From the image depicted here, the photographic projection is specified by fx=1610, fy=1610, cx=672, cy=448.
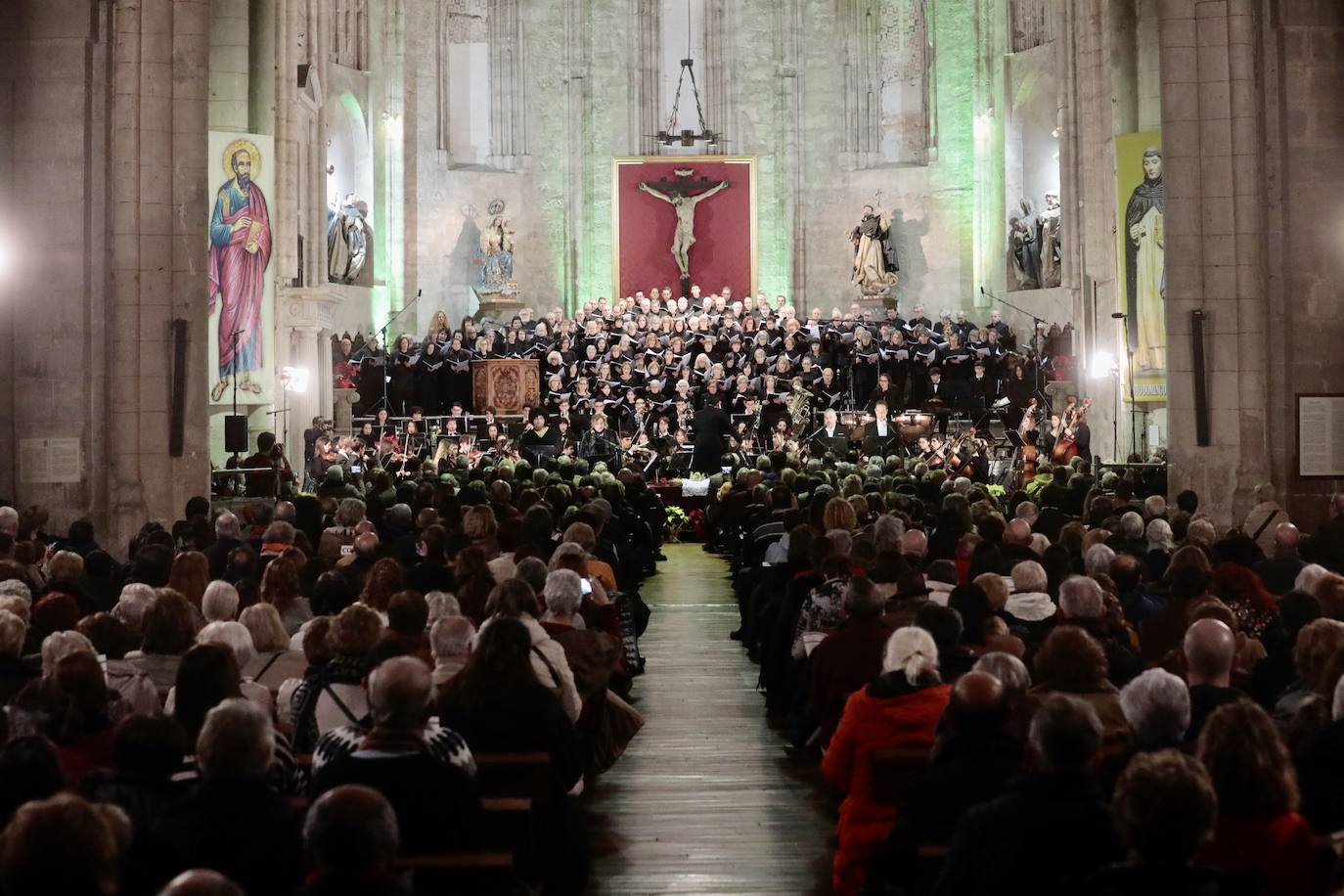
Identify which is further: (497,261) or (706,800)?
(497,261)

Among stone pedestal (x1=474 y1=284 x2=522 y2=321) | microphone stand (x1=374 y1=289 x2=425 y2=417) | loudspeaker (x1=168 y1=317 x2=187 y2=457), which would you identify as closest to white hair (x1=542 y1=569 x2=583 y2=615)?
loudspeaker (x1=168 y1=317 x2=187 y2=457)

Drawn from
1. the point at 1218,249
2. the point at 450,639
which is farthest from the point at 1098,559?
the point at 1218,249

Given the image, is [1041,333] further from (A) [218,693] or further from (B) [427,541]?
(A) [218,693]

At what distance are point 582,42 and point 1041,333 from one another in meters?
12.5

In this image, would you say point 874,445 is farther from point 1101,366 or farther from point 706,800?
point 706,800

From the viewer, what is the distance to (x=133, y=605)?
7.64 metres

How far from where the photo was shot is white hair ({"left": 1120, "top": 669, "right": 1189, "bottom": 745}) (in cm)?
465

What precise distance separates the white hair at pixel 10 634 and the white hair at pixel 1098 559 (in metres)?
5.44

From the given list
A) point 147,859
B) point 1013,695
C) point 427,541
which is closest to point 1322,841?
point 1013,695

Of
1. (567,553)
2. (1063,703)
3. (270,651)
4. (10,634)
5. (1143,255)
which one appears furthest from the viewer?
(1143,255)

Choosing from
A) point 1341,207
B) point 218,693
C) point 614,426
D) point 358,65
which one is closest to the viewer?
point 218,693

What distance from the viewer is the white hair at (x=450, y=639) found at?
6102mm

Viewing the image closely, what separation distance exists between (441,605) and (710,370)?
63.7ft

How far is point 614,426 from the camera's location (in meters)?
26.8
